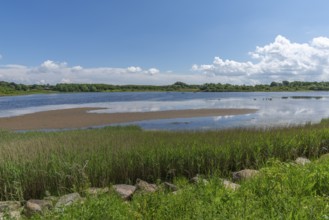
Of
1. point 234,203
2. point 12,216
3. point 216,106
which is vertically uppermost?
point 234,203

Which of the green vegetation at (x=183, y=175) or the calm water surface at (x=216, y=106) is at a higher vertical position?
the green vegetation at (x=183, y=175)

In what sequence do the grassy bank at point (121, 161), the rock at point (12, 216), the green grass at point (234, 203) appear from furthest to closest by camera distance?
the grassy bank at point (121, 161), the rock at point (12, 216), the green grass at point (234, 203)

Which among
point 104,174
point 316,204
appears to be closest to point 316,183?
point 316,204

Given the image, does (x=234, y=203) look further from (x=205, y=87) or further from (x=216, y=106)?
(x=205, y=87)

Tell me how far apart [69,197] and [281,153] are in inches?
323

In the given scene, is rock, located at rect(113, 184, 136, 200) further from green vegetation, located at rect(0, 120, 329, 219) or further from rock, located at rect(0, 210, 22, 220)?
rock, located at rect(0, 210, 22, 220)

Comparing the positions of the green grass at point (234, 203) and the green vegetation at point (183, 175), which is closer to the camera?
the green grass at point (234, 203)

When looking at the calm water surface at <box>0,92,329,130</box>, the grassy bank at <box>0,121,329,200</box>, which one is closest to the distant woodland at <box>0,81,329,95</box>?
the calm water surface at <box>0,92,329,130</box>

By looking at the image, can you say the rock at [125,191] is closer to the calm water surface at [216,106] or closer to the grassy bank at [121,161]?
the grassy bank at [121,161]

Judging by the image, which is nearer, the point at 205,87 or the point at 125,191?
the point at 125,191

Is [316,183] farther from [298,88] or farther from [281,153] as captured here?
[298,88]

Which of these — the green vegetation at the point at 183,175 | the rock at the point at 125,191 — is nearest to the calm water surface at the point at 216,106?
the green vegetation at the point at 183,175

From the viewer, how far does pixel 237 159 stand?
10.5 meters

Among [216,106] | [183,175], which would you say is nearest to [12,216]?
[183,175]
